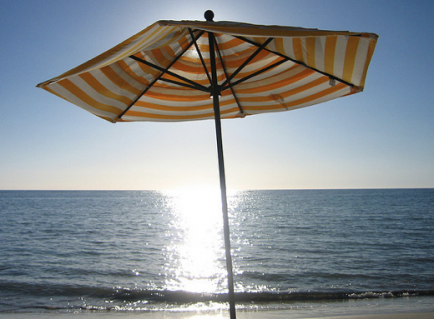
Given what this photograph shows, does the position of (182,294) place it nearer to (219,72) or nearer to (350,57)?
(219,72)

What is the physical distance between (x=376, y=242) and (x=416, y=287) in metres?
8.17

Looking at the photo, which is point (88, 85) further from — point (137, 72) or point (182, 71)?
point (182, 71)

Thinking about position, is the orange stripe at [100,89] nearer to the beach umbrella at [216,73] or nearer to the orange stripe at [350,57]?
the beach umbrella at [216,73]

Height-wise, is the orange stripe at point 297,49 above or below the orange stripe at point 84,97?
above

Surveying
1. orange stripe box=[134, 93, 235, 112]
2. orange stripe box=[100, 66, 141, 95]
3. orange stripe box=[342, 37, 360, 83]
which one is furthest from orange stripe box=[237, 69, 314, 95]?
orange stripe box=[100, 66, 141, 95]

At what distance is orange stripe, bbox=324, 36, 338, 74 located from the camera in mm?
2132

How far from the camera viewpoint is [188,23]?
176 cm

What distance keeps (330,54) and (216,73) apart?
3.33 feet

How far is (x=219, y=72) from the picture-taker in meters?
3.40

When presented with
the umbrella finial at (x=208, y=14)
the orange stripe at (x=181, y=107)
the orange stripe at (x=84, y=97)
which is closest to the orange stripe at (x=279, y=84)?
the orange stripe at (x=181, y=107)

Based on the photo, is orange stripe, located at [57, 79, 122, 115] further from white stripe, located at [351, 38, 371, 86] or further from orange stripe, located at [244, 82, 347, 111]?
white stripe, located at [351, 38, 371, 86]

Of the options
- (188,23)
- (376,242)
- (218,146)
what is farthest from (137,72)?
(376,242)

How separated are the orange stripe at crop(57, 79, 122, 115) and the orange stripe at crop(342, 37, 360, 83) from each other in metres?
2.16

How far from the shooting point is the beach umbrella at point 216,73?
1.87 metres
